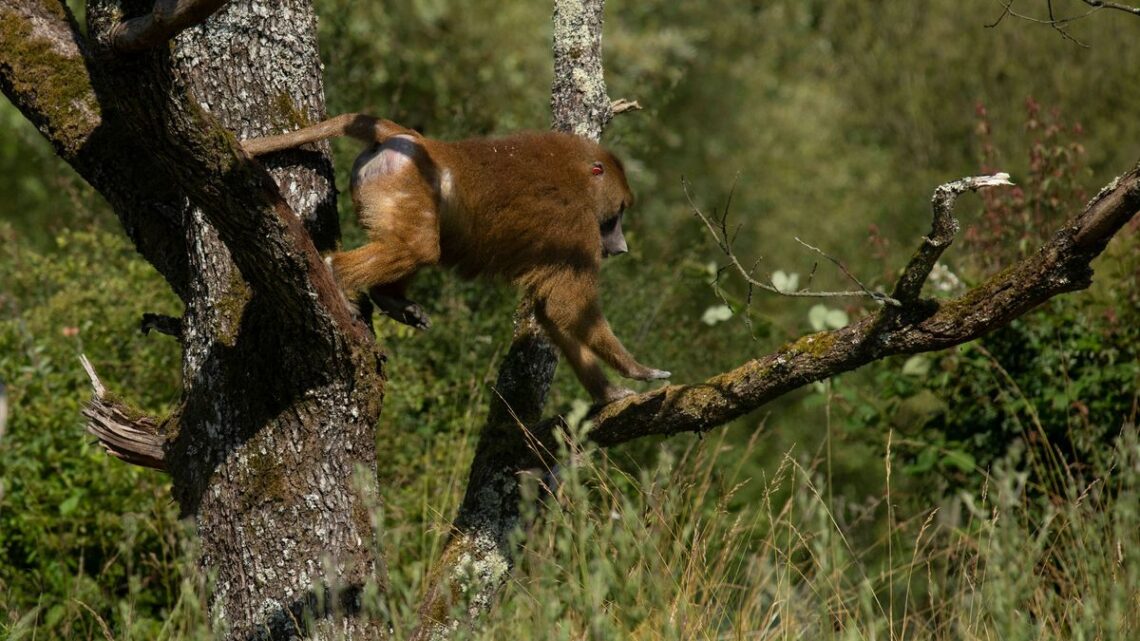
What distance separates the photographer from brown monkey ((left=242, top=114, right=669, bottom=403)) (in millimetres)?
5449

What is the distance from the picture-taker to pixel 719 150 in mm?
21812

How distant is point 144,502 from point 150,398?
0.75m

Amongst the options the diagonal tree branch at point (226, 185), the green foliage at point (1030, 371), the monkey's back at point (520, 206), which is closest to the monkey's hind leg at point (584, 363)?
the monkey's back at point (520, 206)

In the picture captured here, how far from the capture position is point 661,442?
300 inches

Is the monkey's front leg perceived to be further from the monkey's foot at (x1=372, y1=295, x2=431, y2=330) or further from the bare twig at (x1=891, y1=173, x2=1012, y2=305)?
the bare twig at (x1=891, y1=173, x2=1012, y2=305)

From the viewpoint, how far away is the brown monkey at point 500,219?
5449mm

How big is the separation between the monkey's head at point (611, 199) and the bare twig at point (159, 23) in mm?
2849

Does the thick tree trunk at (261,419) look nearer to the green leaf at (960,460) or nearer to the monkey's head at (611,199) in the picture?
the monkey's head at (611,199)

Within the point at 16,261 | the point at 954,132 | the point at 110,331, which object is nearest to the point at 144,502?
the point at 110,331

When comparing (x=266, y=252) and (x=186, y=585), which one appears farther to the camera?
(x=266, y=252)

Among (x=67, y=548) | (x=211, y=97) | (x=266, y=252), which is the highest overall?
(x=211, y=97)

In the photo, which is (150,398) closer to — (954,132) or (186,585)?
(186,585)

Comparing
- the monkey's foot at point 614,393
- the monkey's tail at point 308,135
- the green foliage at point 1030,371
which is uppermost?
the monkey's tail at point 308,135

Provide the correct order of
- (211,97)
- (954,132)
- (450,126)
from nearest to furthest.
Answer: (211,97), (450,126), (954,132)
